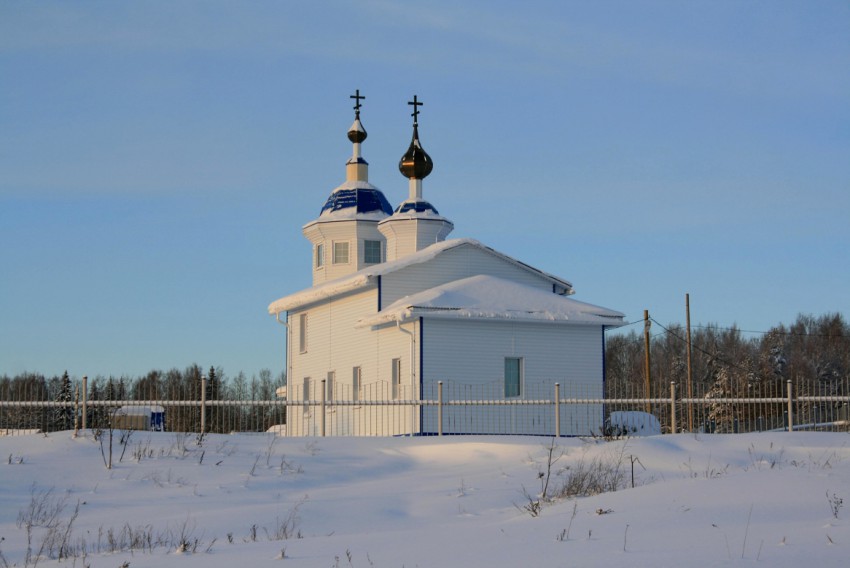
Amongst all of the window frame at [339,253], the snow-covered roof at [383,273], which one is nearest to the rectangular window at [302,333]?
the snow-covered roof at [383,273]

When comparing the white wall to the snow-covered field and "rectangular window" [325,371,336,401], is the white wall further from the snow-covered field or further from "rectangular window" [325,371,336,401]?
the snow-covered field

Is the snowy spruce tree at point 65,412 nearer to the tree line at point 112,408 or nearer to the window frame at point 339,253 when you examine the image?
the tree line at point 112,408

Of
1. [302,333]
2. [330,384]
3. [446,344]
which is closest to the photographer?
[446,344]

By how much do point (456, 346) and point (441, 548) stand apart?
1854 centimetres

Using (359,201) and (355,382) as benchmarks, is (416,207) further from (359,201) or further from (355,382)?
(355,382)

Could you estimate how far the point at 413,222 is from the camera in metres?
36.0

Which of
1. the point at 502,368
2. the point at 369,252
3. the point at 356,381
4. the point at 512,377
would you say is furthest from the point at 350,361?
the point at 369,252

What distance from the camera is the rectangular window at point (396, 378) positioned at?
28.9 m

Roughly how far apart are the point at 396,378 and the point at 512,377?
306 cm

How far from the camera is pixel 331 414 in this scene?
31.9 meters

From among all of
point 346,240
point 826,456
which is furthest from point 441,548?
point 346,240

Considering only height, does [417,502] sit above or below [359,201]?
below

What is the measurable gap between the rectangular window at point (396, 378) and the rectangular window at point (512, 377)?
2.81m

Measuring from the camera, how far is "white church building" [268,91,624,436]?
28062 mm
